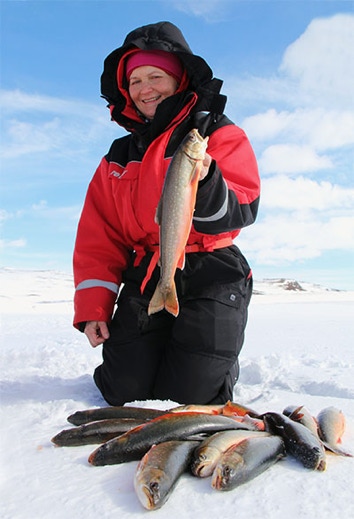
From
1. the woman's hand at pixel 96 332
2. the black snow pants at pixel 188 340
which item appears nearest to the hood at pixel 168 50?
the black snow pants at pixel 188 340

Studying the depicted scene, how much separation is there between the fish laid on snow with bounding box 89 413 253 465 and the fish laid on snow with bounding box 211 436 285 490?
23cm

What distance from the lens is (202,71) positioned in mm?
3809

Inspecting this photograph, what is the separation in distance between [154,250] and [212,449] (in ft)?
6.80

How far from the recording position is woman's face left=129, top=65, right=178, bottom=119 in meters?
3.87

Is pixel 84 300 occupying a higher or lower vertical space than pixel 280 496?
higher

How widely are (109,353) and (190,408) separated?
4.59ft

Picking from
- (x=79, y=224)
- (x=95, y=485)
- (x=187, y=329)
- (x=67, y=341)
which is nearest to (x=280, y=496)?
(x=95, y=485)

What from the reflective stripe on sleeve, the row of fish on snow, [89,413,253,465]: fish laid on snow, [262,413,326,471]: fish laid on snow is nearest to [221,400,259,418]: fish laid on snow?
the row of fish on snow

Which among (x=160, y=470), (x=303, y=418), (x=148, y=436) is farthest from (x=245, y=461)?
(x=303, y=418)

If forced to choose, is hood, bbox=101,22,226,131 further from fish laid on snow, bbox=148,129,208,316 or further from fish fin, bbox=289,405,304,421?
fish fin, bbox=289,405,304,421

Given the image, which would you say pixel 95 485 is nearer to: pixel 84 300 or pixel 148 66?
pixel 84 300

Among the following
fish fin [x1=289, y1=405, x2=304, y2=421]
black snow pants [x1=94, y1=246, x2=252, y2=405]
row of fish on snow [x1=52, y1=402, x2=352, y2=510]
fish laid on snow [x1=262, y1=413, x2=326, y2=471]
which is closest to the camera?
row of fish on snow [x1=52, y1=402, x2=352, y2=510]

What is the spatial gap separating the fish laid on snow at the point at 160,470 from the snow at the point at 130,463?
46 mm

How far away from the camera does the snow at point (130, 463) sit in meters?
1.72
